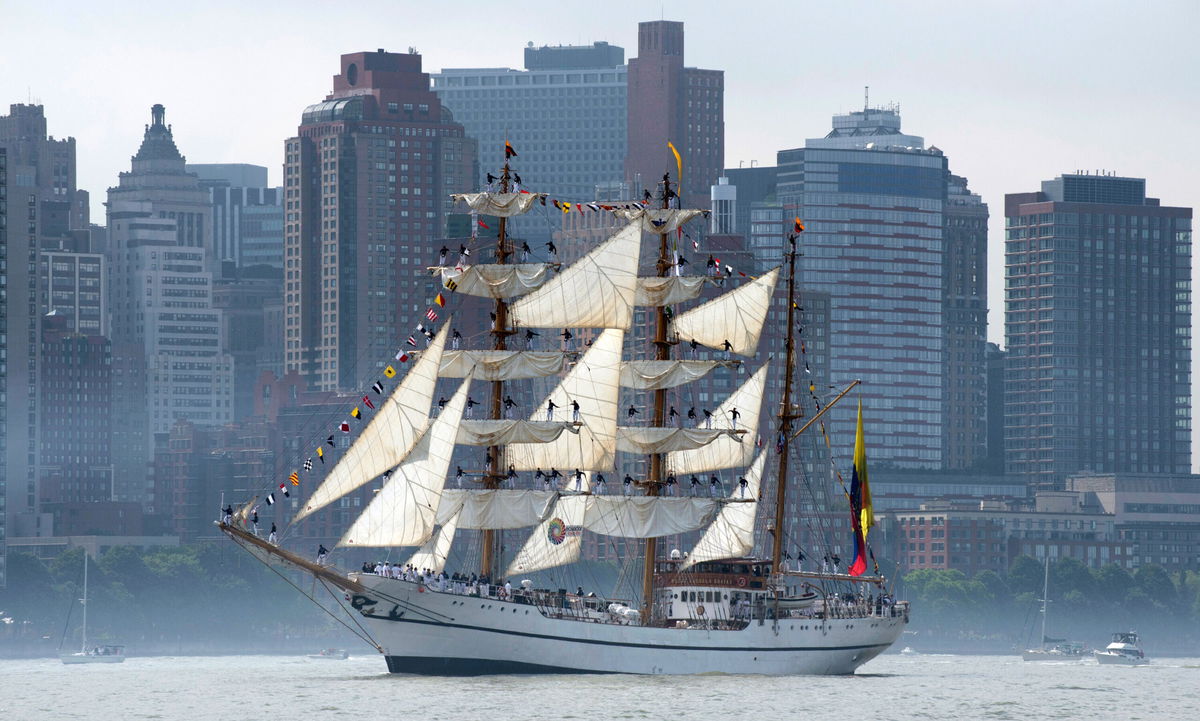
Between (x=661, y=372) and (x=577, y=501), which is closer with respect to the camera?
(x=661, y=372)

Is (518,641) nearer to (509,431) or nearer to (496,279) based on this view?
(509,431)

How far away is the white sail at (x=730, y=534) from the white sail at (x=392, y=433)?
23.9m

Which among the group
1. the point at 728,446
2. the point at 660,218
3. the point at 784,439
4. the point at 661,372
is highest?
the point at 660,218

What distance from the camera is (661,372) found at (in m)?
176

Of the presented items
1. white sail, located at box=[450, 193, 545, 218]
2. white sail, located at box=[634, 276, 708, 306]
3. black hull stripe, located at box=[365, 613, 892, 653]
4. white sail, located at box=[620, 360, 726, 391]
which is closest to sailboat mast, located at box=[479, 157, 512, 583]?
white sail, located at box=[450, 193, 545, 218]

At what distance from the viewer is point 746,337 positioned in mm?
180375

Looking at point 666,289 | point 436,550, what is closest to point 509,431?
point 436,550

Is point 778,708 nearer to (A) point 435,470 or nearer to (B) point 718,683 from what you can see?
(B) point 718,683

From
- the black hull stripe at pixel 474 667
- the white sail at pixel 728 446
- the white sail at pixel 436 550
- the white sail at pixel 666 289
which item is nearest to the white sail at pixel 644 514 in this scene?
the white sail at pixel 728 446

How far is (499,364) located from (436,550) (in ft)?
39.8

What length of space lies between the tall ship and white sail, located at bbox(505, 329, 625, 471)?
0.14 metres

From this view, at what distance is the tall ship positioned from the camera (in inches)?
6442

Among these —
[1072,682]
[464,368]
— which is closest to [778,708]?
[464,368]

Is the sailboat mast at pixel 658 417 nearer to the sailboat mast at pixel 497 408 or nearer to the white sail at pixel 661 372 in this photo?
the white sail at pixel 661 372
